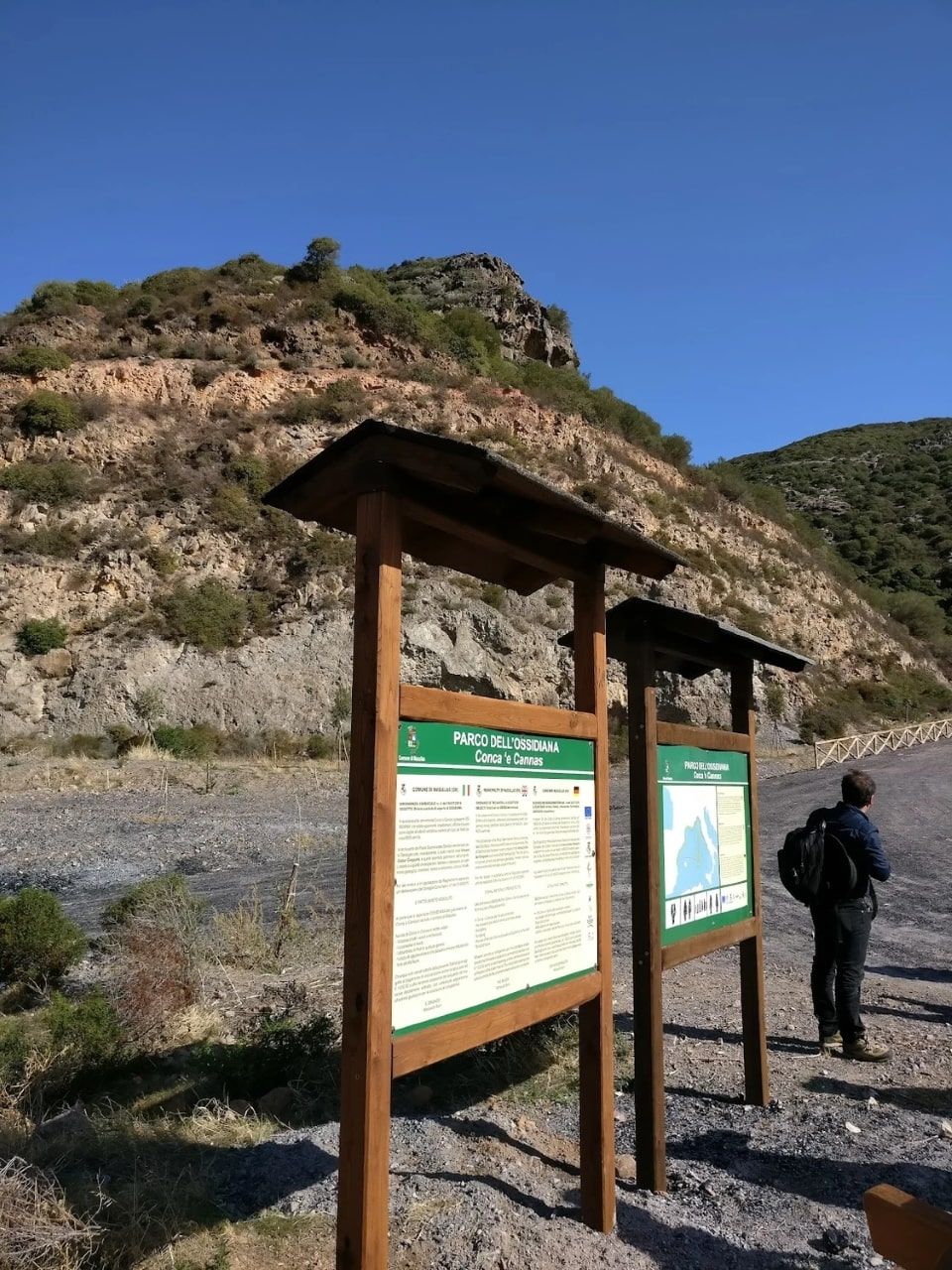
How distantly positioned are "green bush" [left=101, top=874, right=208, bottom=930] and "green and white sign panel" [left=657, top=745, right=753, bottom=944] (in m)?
4.10

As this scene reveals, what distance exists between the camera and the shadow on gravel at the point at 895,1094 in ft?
14.6

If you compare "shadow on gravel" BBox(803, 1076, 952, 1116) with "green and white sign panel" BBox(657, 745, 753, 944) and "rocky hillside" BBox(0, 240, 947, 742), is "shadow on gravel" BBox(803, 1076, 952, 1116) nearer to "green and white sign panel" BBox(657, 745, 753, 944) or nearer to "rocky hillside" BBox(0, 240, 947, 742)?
"green and white sign panel" BBox(657, 745, 753, 944)

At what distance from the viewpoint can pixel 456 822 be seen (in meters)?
2.75

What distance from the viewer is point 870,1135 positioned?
Result: 4070 mm

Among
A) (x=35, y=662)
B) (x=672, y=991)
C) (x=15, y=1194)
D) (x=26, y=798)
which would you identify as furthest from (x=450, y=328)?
(x=15, y=1194)

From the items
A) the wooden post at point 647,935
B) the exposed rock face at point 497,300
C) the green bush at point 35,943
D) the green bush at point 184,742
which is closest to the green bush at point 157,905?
the green bush at point 35,943

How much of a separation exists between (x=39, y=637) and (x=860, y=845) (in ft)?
72.4

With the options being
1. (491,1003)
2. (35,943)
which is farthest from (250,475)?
(491,1003)

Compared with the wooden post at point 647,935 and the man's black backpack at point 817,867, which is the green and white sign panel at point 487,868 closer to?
the wooden post at point 647,935

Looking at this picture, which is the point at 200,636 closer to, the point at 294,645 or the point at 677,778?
the point at 294,645

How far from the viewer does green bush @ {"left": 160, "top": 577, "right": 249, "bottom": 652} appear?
23734 millimetres

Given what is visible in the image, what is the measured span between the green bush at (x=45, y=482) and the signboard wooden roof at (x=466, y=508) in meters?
25.9

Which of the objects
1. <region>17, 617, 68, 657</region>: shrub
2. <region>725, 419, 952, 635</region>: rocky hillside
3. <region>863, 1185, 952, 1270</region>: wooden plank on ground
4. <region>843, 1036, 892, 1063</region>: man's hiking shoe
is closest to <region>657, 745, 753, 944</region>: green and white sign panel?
Result: <region>843, 1036, 892, 1063</region>: man's hiking shoe

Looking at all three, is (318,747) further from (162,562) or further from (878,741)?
(878,741)
